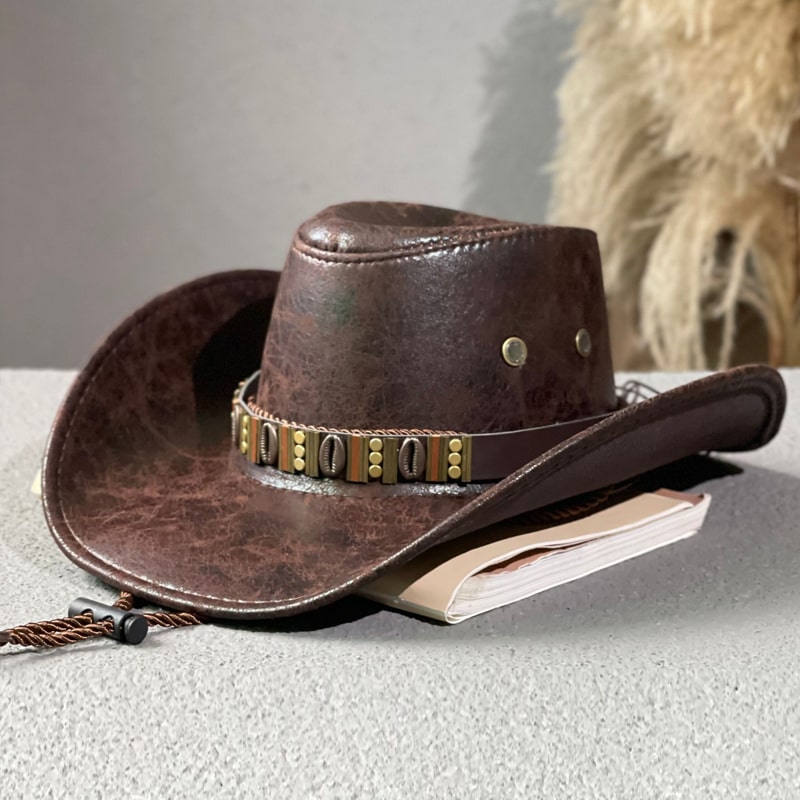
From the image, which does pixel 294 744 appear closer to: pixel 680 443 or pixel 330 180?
pixel 680 443

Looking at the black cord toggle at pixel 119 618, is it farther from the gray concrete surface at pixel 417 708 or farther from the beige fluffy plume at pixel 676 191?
the beige fluffy plume at pixel 676 191

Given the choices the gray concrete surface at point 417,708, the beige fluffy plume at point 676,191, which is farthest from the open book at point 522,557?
the beige fluffy plume at point 676,191

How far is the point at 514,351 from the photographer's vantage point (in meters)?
0.86

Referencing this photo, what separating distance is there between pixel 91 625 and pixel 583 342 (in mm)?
424

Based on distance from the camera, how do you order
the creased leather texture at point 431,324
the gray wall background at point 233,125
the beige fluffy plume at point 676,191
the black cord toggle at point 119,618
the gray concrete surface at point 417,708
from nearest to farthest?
1. the gray concrete surface at point 417,708
2. the black cord toggle at point 119,618
3. the creased leather texture at point 431,324
4. the beige fluffy plume at point 676,191
5. the gray wall background at point 233,125

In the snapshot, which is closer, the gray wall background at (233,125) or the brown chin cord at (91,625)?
the brown chin cord at (91,625)

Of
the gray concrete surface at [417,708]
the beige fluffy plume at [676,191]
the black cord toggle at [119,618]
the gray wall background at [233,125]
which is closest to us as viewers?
the gray concrete surface at [417,708]

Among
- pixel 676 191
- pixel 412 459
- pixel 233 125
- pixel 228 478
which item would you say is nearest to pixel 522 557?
pixel 412 459

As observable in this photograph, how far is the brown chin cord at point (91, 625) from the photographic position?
71cm

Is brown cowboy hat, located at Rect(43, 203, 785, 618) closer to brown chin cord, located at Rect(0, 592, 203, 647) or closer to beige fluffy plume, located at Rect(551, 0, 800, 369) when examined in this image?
brown chin cord, located at Rect(0, 592, 203, 647)

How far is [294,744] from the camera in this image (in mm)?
635

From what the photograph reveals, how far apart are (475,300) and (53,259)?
204 cm

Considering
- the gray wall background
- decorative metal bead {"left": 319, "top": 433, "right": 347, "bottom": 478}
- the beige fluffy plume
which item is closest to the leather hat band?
decorative metal bead {"left": 319, "top": 433, "right": 347, "bottom": 478}

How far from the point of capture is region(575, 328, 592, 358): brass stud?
893 millimetres
